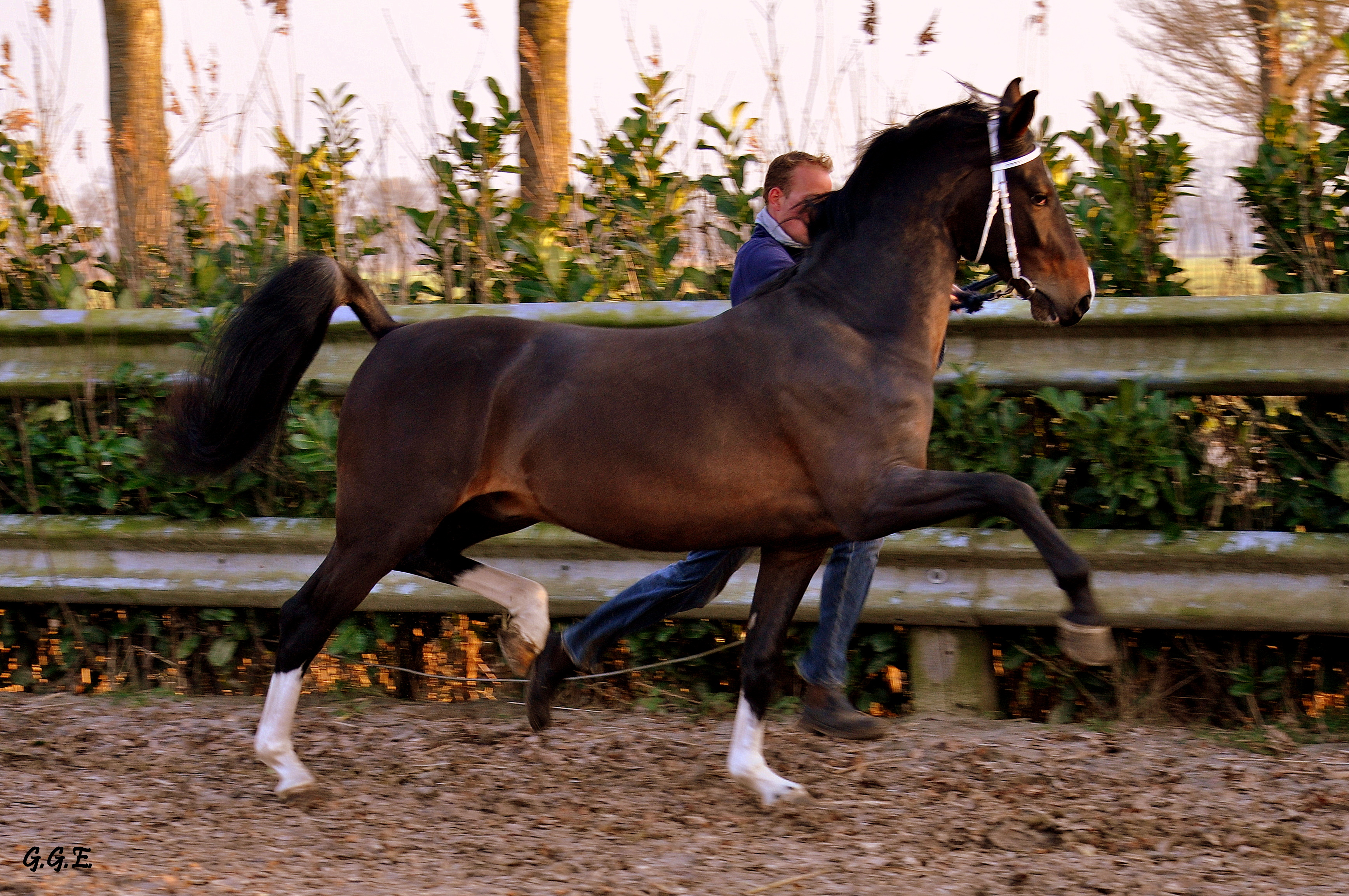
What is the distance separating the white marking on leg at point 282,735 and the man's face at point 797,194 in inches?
83.6

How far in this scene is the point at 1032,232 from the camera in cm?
342

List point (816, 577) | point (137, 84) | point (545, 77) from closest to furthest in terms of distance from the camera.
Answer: point (816, 577)
point (545, 77)
point (137, 84)

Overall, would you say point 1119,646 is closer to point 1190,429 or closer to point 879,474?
point 1190,429

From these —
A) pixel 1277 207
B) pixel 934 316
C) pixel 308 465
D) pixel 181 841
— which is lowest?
pixel 181 841

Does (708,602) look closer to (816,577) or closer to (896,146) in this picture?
(816,577)

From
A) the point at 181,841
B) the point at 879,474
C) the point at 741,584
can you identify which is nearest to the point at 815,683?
the point at 741,584

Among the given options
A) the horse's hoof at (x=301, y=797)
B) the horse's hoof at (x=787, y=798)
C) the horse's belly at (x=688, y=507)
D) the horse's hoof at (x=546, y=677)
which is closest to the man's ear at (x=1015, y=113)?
the horse's belly at (x=688, y=507)

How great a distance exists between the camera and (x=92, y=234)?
17.9ft

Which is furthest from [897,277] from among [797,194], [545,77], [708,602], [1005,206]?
[545,77]

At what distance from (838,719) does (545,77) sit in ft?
12.5

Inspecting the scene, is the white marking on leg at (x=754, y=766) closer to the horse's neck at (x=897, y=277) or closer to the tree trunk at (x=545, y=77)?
the horse's neck at (x=897, y=277)

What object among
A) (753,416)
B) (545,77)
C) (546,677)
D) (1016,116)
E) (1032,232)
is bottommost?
(546,677)

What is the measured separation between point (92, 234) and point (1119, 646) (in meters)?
4.66

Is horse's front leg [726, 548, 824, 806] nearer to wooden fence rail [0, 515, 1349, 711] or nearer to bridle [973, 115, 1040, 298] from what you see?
wooden fence rail [0, 515, 1349, 711]
